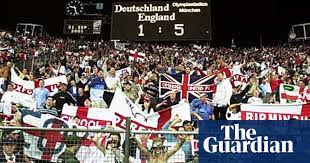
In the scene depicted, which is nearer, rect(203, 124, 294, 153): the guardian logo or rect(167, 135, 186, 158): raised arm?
rect(203, 124, 294, 153): the guardian logo

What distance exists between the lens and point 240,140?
20.8ft

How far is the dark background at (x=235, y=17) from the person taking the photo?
144ft

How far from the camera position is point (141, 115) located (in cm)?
1005

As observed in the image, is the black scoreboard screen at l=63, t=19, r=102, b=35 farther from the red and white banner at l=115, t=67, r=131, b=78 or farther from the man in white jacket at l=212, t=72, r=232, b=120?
the man in white jacket at l=212, t=72, r=232, b=120

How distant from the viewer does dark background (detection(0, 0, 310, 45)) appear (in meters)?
43.8

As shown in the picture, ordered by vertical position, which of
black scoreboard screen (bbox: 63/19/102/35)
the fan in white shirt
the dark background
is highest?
the dark background

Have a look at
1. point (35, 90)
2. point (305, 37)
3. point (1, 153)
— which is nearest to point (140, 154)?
point (1, 153)

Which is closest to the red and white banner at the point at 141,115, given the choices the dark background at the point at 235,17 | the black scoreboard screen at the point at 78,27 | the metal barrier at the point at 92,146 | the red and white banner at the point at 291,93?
the metal barrier at the point at 92,146

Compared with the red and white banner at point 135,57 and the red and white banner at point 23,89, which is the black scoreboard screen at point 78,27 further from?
the red and white banner at point 23,89

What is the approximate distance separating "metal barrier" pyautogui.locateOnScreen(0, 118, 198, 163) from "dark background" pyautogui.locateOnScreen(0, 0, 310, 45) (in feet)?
122

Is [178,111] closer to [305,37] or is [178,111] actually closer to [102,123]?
Result: [102,123]

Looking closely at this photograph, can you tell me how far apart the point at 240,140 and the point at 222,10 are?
130 feet

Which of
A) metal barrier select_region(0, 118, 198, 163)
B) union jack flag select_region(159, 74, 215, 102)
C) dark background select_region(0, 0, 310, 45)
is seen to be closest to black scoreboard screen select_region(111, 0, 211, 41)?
union jack flag select_region(159, 74, 215, 102)

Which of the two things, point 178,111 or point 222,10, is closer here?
point 178,111
